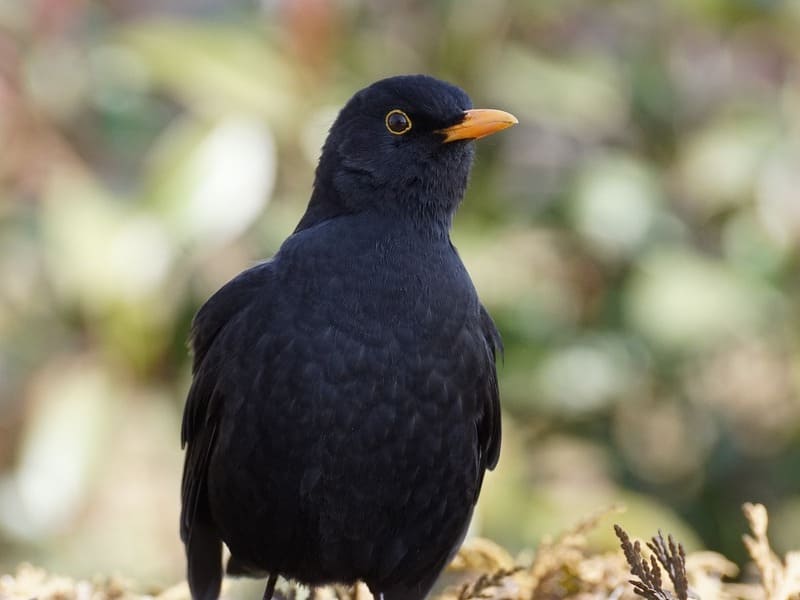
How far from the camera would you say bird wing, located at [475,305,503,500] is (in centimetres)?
388

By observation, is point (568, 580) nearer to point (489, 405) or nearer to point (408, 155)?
point (489, 405)

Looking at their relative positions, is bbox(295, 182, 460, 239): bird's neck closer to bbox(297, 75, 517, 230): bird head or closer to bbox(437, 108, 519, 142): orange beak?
bbox(297, 75, 517, 230): bird head

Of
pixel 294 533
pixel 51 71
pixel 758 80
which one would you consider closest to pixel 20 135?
pixel 51 71

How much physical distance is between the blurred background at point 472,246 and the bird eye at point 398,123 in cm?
158

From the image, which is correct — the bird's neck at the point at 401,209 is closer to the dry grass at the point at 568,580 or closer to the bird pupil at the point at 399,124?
the bird pupil at the point at 399,124

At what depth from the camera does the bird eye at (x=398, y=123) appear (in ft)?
13.3

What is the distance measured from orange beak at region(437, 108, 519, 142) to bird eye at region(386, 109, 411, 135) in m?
0.11

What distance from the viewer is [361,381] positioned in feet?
11.6

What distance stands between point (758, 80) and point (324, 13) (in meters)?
2.55

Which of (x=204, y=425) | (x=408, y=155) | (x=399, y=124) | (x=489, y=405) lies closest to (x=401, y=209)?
(x=408, y=155)

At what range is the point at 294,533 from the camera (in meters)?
3.69

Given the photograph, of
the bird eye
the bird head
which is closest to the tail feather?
the bird head

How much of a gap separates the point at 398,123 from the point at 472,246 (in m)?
1.88

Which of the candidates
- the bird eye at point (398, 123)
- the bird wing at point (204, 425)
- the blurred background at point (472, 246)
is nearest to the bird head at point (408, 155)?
the bird eye at point (398, 123)
